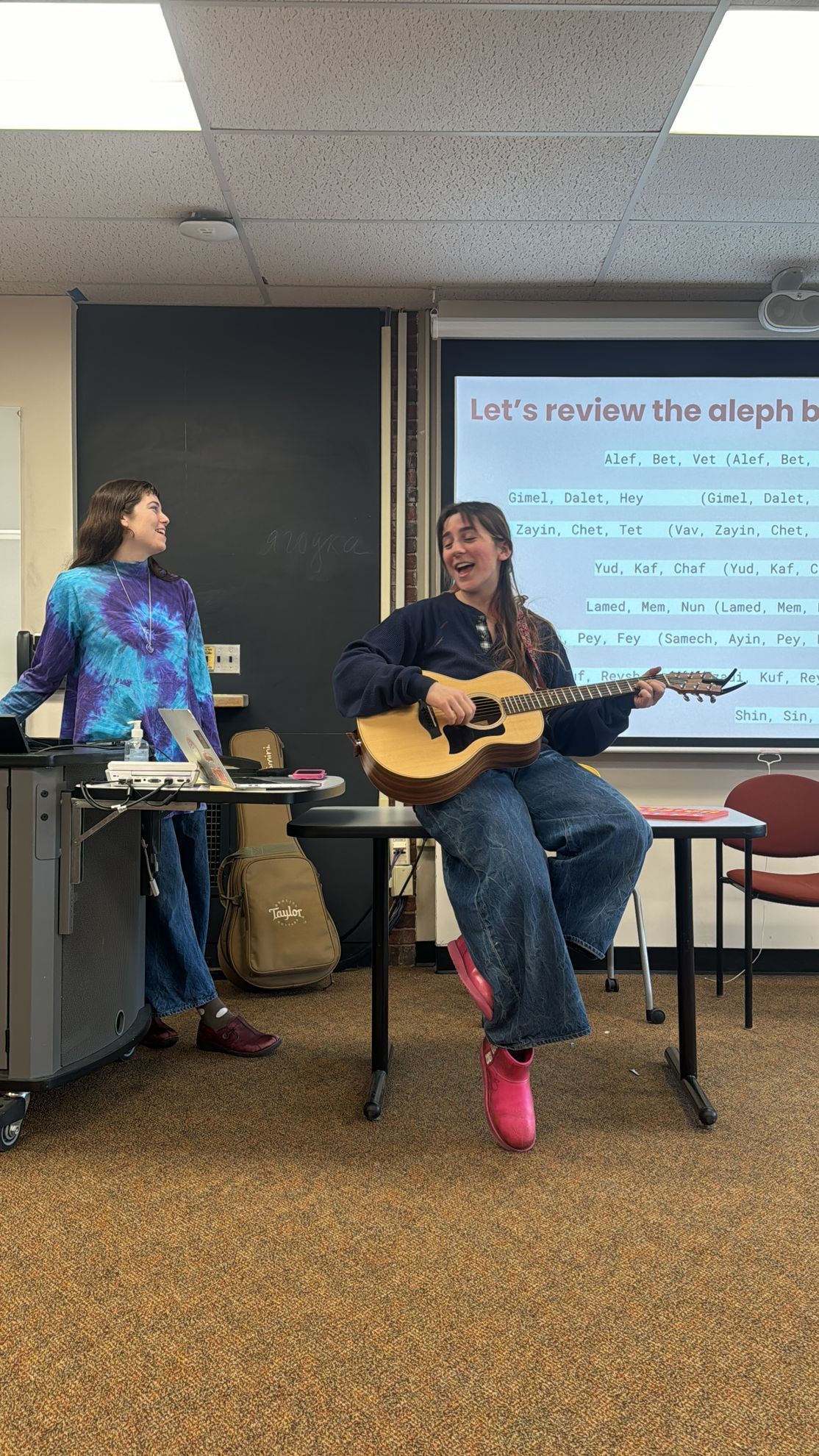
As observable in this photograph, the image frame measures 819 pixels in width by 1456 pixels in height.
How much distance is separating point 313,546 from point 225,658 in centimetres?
55

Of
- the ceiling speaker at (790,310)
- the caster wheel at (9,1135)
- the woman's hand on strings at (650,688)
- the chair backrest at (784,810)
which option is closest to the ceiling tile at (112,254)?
the ceiling speaker at (790,310)

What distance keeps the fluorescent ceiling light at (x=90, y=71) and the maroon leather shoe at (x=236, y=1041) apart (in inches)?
96.0

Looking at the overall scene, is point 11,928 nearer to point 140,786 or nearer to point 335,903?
point 140,786

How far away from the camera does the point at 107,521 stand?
253 centimetres

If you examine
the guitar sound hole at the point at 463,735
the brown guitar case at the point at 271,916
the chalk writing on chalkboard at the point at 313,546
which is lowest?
the brown guitar case at the point at 271,916

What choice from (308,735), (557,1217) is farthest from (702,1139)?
(308,735)

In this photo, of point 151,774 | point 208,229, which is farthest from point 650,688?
point 208,229

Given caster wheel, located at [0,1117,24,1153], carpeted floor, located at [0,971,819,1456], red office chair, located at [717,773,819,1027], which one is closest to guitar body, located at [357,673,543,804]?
carpeted floor, located at [0,971,819,1456]

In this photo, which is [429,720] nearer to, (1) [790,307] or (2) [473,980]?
(2) [473,980]

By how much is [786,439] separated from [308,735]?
7.06 ft

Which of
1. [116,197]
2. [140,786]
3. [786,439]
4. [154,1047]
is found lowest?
[154,1047]

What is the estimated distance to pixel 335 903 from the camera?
148 inches

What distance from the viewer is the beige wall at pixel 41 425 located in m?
3.76

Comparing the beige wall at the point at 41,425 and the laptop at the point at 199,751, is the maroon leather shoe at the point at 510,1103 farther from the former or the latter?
the beige wall at the point at 41,425
